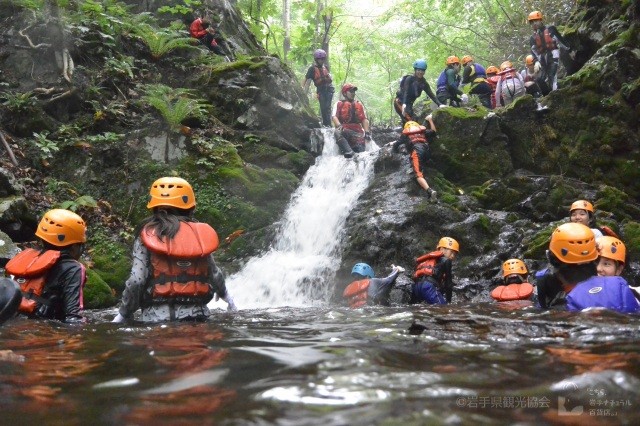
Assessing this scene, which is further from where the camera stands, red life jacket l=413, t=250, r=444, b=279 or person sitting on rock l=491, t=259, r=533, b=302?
red life jacket l=413, t=250, r=444, b=279

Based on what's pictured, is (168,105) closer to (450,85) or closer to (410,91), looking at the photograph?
(410,91)

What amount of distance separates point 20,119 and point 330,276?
26.1 ft

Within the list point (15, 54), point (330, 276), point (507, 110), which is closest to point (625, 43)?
point (507, 110)

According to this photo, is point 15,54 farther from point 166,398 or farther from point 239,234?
point 166,398

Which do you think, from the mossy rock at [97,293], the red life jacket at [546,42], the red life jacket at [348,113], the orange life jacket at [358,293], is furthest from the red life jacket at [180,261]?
the red life jacket at [546,42]

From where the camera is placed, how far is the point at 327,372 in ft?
7.99

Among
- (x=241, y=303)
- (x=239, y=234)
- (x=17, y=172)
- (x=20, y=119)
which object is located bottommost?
(x=241, y=303)

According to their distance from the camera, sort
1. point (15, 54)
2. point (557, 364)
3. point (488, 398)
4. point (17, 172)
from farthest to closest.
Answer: point (15, 54), point (17, 172), point (557, 364), point (488, 398)

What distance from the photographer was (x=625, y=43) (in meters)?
11.7

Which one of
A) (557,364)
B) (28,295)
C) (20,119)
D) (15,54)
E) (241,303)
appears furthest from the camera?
(15,54)

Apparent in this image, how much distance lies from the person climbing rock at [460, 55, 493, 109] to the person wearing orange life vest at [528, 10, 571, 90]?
6.14 ft

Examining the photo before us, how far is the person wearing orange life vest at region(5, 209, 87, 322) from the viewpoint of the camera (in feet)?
14.4

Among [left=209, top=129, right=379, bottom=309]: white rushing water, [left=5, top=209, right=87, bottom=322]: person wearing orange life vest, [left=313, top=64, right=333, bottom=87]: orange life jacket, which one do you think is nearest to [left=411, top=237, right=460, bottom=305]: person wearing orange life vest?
[left=209, top=129, right=379, bottom=309]: white rushing water

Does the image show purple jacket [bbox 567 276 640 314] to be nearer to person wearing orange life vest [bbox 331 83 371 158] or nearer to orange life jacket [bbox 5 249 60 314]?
orange life jacket [bbox 5 249 60 314]
